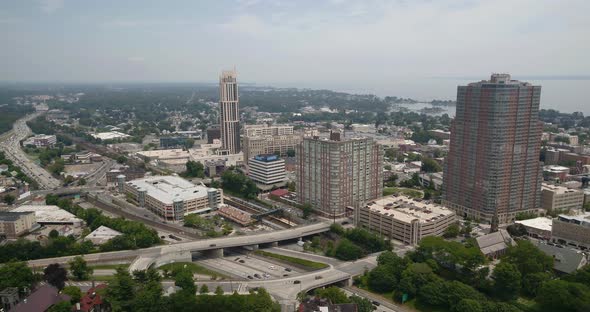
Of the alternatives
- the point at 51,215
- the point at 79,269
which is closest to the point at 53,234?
the point at 51,215

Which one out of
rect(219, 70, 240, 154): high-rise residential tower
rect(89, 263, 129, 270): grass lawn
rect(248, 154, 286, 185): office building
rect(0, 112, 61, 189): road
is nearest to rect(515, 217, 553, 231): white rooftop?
rect(248, 154, 286, 185): office building

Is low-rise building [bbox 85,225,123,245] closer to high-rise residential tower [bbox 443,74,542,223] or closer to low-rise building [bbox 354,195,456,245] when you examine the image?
low-rise building [bbox 354,195,456,245]

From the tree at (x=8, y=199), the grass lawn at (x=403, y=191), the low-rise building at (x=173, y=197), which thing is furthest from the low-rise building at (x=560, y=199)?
the tree at (x=8, y=199)

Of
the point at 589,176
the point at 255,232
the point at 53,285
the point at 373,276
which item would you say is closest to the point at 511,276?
the point at 373,276

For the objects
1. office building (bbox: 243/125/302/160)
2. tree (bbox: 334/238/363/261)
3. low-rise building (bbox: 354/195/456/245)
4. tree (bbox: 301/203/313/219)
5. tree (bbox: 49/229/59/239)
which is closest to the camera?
tree (bbox: 334/238/363/261)

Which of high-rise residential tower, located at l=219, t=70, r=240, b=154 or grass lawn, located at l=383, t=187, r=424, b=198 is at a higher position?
high-rise residential tower, located at l=219, t=70, r=240, b=154

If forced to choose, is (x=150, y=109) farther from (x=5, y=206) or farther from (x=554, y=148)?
(x=554, y=148)
